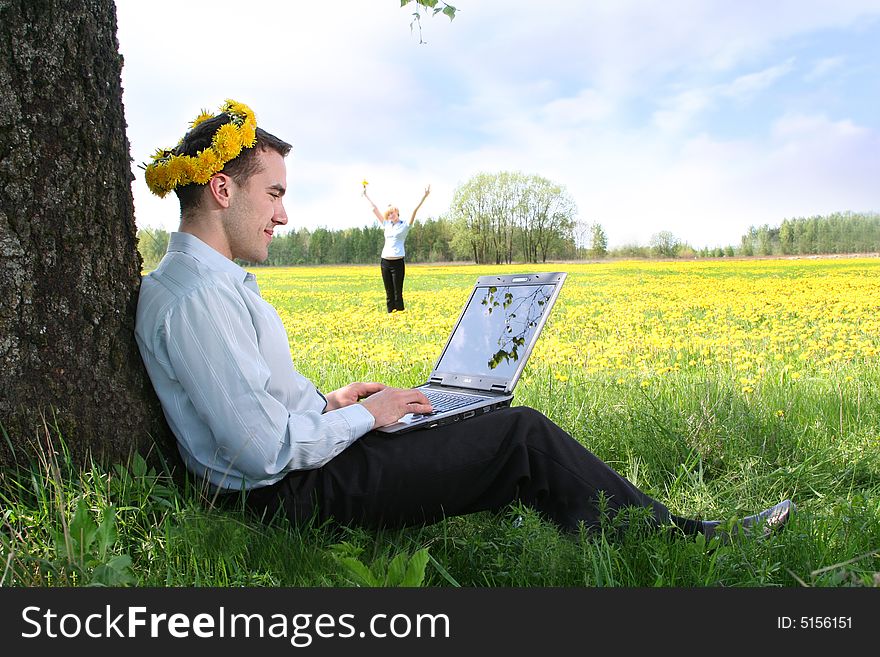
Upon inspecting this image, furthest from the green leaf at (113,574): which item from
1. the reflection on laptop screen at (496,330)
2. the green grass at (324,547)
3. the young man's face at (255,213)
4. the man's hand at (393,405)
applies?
the reflection on laptop screen at (496,330)

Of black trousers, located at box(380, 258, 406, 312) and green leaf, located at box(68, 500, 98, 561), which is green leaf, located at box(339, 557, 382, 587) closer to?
green leaf, located at box(68, 500, 98, 561)

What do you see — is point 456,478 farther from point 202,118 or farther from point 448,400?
point 202,118

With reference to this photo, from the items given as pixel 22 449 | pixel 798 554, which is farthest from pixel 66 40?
pixel 798 554

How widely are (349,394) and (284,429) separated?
0.81m

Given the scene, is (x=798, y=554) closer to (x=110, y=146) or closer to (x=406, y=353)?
(x=110, y=146)

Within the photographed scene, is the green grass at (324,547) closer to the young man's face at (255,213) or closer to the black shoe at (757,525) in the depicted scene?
the black shoe at (757,525)

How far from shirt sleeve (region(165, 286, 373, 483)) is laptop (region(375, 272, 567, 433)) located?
0.63m

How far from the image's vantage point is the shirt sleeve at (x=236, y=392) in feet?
7.75

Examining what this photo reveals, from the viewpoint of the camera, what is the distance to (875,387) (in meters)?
5.57

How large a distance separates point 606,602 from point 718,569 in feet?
1.92

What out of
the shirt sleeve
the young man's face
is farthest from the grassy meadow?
the young man's face

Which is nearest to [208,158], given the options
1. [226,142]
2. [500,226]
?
[226,142]

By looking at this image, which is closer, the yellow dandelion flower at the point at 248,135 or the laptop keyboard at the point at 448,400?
the yellow dandelion flower at the point at 248,135

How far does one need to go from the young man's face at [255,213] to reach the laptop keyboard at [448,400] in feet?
2.86
